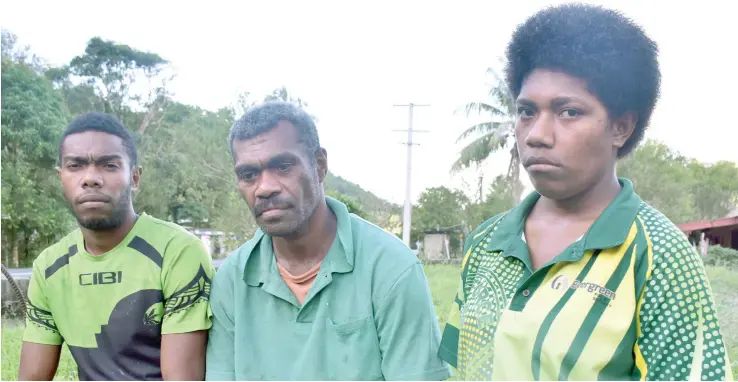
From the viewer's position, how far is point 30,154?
44.7ft

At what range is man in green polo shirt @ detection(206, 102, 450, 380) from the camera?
7.77 feet

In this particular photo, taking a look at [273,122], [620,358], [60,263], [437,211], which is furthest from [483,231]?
[437,211]

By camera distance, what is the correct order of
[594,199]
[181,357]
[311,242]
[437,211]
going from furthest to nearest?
[437,211] → [181,357] → [311,242] → [594,199]

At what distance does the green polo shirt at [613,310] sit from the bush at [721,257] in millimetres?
14188

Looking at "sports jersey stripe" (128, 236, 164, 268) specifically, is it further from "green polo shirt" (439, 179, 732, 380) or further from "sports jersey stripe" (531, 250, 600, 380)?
"sports jersey stripe" (531, 250, 600, 380)

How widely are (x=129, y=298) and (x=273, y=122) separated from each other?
1.08 meters

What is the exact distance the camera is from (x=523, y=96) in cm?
178

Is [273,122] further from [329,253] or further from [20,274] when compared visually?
[20,274]

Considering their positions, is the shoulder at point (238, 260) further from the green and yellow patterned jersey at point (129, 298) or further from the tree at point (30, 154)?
the tree at point (30, 154)

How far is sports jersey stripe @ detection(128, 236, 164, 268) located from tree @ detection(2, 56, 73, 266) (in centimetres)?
1171

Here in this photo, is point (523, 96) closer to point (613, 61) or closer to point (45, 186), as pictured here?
point (613, 61)

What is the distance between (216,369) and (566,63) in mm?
1855

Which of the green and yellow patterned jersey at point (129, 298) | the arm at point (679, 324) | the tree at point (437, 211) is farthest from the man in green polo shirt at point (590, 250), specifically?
the tree at point (437, 211)

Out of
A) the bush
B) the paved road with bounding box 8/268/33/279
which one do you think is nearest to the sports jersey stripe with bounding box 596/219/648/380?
the paved road with bounding box 8/268/33/279
